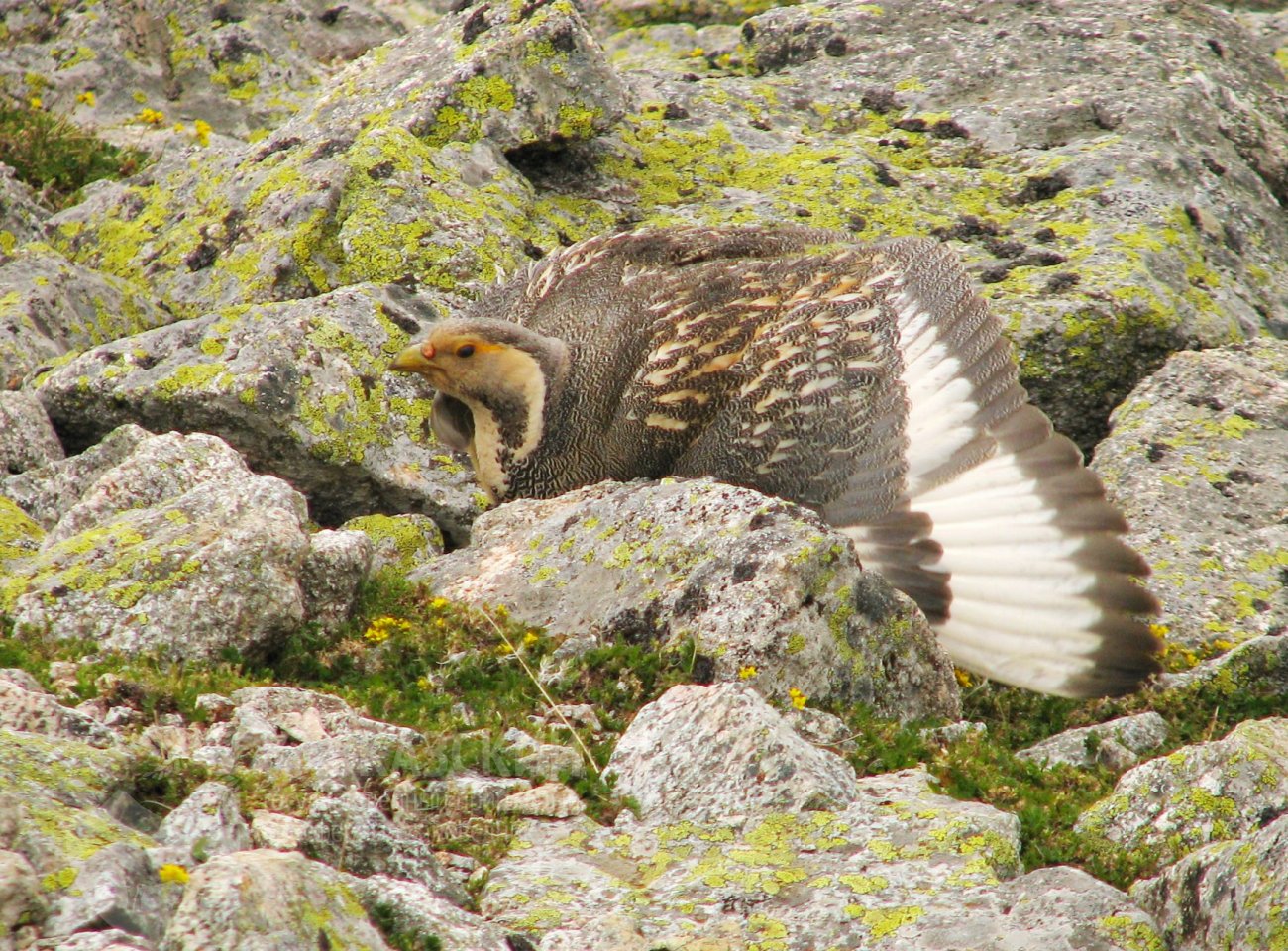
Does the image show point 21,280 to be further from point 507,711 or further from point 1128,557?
point 1128,557

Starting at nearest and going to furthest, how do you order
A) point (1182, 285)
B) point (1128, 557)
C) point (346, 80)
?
point (1128, 557)
point (1182, 285)
point (346, 80)

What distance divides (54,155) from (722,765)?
32.2 feet

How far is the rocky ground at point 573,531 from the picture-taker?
4797 mm

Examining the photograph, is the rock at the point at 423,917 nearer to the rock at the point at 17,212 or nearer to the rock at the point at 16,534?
the rock at the point at 16,534

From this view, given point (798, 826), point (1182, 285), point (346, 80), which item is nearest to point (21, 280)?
point (346, 80)

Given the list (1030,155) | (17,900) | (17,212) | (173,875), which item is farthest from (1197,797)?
(17,212)

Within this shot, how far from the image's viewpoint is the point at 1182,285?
10.9 m

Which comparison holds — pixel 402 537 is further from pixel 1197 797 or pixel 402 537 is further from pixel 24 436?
pixel 1197 797

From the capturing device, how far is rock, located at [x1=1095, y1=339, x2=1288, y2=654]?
28.0ft

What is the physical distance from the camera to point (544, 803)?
18.0 feet

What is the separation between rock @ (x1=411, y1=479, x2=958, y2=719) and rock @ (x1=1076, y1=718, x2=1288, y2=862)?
4.34ft

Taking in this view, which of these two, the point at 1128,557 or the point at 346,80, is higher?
the point at 346,80

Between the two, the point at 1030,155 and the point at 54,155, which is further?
the point at 54,155

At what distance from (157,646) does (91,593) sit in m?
0.43
